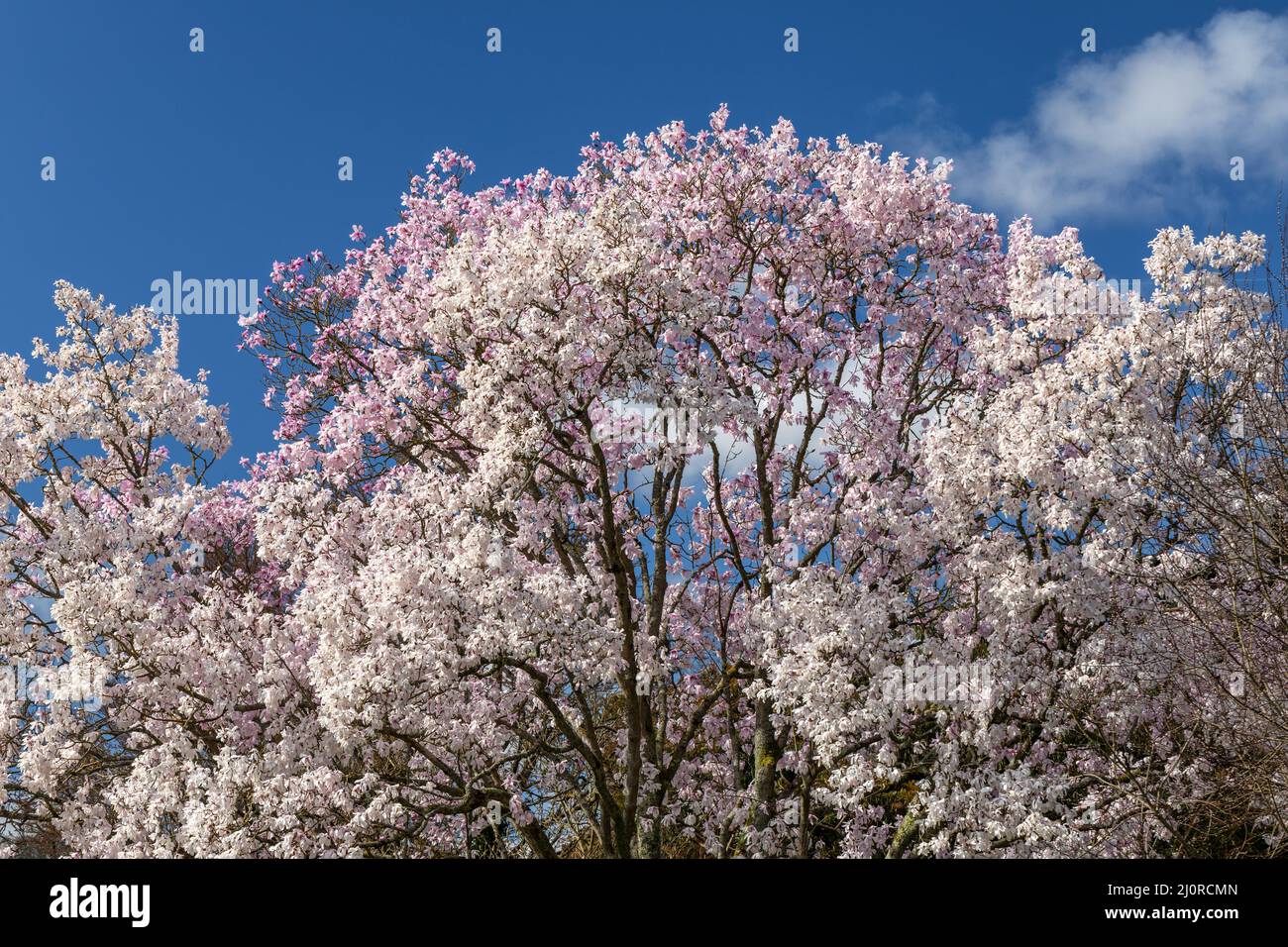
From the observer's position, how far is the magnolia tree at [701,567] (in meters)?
12.9

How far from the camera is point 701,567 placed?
18344mm

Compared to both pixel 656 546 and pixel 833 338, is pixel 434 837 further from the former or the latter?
pixel 833 338

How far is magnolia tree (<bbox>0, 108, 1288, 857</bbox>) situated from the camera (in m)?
12.9
